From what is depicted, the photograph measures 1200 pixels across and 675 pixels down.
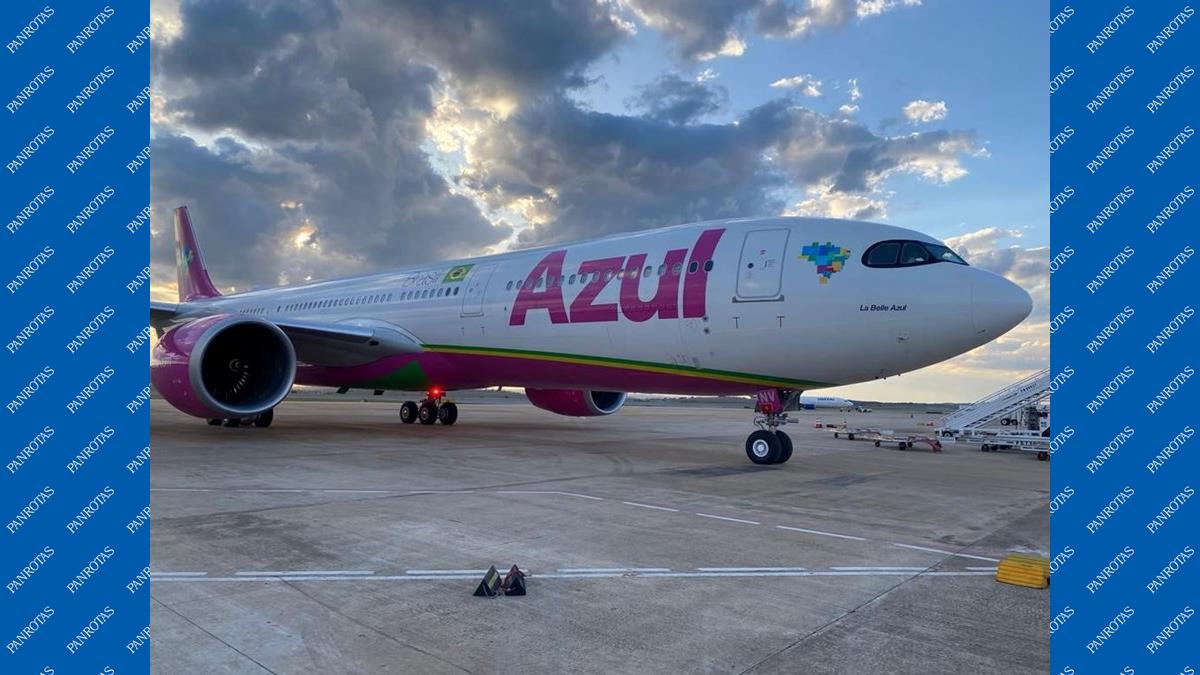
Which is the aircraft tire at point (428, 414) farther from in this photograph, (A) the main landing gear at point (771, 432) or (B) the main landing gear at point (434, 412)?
(A) the main landing gear at point (771, 432)

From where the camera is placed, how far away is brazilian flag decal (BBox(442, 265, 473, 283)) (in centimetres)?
1454

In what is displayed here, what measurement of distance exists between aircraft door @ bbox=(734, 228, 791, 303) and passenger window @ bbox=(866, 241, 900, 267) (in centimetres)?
118

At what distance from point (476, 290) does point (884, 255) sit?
7.84 m

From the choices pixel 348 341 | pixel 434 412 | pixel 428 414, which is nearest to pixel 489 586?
pixel 348 341

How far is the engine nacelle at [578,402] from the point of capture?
16.1 metres

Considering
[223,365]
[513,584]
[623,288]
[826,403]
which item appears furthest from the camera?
[826,403]

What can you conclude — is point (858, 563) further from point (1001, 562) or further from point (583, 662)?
point (583, 662)

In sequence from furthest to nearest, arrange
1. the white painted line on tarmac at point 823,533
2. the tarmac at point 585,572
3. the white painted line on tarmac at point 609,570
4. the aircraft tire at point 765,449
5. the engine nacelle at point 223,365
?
1. the engine nacelle at point 223,365
2. the aircraft tire at point 765,449
3. the white painted line on tarmac at point 823,533
4. the white painted line on tarmac at point 609,570
5. the tarmac at point 585,572

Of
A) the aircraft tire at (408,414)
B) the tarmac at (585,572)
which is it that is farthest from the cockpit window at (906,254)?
the aircraft tire at (408,414)

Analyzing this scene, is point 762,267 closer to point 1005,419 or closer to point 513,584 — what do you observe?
point 513,584

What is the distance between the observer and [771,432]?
10695 mm

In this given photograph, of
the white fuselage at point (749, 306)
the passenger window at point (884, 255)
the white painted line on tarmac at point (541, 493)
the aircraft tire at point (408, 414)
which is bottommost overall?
the aircraft tire at point (408, 414)

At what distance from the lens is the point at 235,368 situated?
13648mm

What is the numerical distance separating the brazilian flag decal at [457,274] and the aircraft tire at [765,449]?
23.1 ft
